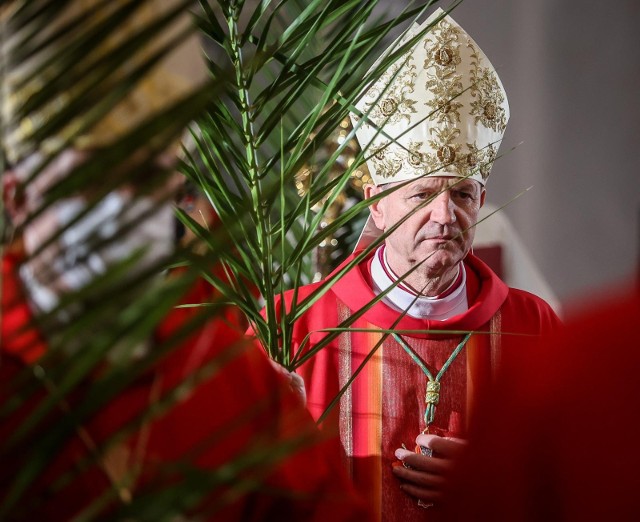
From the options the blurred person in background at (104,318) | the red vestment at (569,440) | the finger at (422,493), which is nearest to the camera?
the blurred person in background at (104,318)

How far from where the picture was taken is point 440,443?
6.13 ft

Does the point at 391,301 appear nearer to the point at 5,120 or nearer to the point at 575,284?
the point at 575,284

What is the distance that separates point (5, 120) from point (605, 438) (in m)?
0.40

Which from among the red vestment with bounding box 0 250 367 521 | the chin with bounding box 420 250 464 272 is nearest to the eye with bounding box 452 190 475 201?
the chin with bounding box 420 250 464 272

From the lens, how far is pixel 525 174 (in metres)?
3.26

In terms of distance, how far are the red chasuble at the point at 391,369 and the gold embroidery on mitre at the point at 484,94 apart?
37cm

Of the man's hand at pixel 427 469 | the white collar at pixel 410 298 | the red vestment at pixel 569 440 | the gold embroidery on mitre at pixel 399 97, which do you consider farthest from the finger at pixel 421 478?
the red vestment at pixel 569 440

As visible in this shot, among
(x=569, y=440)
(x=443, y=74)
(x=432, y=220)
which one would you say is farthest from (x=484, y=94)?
(x=569, y=440)

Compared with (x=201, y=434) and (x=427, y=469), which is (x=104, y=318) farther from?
(x=427, y=469)

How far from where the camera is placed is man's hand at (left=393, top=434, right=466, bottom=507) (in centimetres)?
185

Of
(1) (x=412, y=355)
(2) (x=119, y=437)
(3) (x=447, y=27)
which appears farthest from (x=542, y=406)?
(3) (x=447, y=27)

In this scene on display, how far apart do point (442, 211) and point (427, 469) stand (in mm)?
524

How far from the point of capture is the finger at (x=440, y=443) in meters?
1.85

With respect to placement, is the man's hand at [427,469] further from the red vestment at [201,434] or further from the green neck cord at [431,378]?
the red vestment at [201,434]
